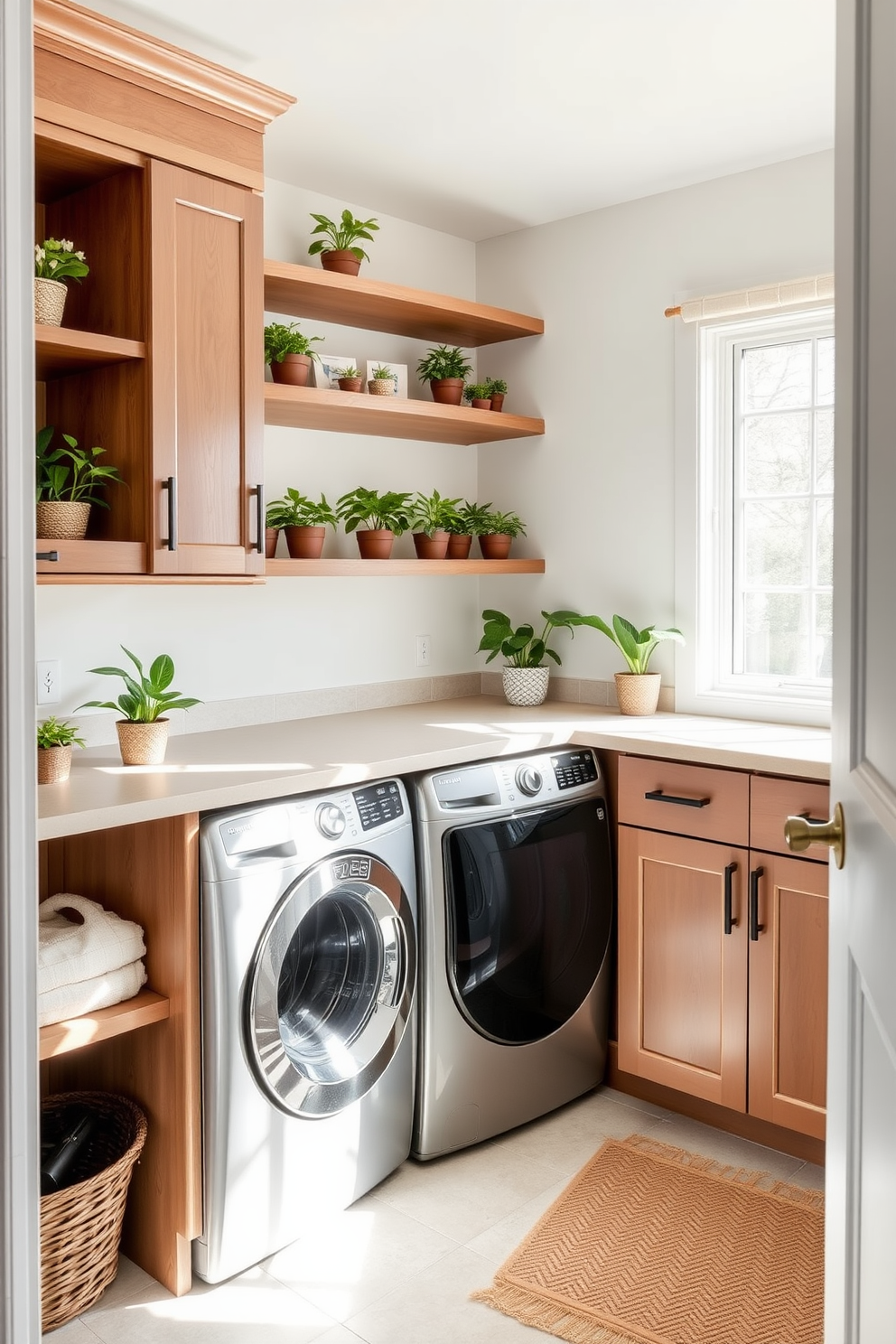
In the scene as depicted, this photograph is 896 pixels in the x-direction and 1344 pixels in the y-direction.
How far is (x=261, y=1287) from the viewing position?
6.79 feet

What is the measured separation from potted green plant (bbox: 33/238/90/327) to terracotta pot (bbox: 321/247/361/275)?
0.88m

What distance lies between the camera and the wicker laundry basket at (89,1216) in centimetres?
191

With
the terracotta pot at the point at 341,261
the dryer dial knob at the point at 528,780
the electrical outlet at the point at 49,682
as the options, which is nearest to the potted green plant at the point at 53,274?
the electrical outlet at the point at 49,682

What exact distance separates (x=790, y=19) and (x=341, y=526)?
167 cm

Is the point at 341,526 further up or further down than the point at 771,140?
further down

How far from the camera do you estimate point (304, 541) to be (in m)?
2.81

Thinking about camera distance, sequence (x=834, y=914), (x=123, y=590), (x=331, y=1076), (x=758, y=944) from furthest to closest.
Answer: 1. (x=123, y=590)
2. (x=758, y=944)
3. (x=331, y=1076)
4. (x=834, y=914)

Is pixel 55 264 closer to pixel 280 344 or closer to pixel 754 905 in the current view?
pixel 280 344

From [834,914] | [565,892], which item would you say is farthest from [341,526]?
[834,914]

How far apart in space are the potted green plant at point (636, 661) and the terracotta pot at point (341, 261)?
1.17 metres

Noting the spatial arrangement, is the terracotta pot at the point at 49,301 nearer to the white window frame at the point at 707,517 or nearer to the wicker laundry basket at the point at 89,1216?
the wicker laundry basket at the point at 89,1216

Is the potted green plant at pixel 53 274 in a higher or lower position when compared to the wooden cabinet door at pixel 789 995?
higher

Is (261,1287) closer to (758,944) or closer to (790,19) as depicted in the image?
(758,944)

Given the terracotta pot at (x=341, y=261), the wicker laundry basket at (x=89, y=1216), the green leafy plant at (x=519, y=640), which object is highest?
the terracotta pot at (x=341, y=261)
